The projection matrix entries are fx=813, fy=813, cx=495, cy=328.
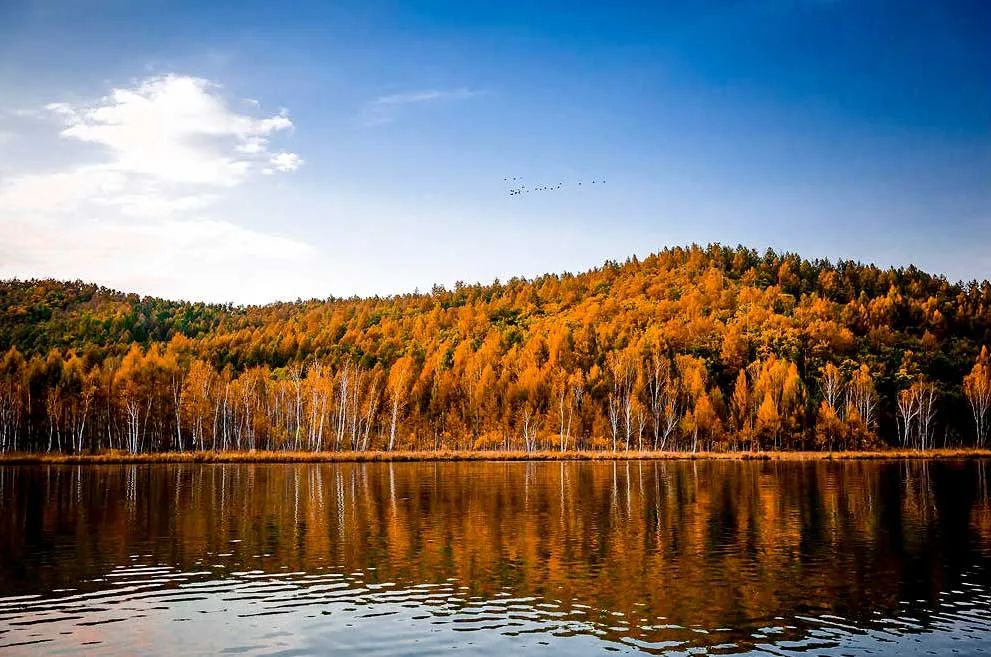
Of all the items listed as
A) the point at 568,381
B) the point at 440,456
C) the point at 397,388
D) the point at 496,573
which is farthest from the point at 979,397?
the point at 496,573

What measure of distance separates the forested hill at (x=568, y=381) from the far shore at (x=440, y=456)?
16.6ft

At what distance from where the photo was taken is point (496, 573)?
2369 cm

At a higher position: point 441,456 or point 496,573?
point 496,573

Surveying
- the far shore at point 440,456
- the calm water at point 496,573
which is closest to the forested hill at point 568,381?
the far shore at point 440,456

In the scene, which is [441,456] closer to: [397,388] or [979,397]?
[397,388]

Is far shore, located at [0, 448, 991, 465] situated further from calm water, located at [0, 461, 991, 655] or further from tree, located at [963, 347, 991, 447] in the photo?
calm water, located at [0, 461, 991, 655]

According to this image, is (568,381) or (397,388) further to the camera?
(568,381)

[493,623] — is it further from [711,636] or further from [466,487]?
[466,487]

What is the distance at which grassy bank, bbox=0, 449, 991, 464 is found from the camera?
86375 millimetres

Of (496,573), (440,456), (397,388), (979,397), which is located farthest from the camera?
(979,397)

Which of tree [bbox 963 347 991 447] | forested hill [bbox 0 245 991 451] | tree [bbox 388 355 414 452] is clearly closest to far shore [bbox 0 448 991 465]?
forested hill [bbox 0 245 991 451]

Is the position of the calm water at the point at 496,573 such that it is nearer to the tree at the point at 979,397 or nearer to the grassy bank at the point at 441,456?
the grassy bank at the point at 441,456

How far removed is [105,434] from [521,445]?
182 feet

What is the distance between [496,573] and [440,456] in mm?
69940
